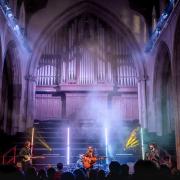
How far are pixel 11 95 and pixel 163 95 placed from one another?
279 inches

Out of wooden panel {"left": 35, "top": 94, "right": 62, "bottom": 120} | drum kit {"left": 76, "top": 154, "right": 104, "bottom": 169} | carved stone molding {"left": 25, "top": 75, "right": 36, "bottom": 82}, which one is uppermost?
carved stone molding {"left": 25, "top": 75, "right": 36, "bottom": 82}

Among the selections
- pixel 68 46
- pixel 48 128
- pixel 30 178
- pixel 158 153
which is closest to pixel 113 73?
pixel 68 46

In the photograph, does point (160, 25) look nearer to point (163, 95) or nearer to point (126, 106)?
point (163, 95)

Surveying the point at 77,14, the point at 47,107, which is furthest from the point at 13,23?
the point at 47,107

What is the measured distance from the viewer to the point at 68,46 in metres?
17.6

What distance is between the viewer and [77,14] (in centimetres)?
1662

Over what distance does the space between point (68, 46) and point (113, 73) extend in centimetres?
288

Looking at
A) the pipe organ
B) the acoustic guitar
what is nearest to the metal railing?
the acoustic guitar

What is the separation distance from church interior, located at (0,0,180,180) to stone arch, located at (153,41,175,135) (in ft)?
0.15

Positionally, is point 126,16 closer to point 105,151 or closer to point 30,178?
point 105,151

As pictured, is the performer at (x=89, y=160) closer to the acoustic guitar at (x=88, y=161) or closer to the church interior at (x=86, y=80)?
the acoustic guitar at (x=88, y=161)

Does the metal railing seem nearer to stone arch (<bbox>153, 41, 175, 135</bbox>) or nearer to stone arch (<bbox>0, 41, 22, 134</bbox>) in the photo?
stone arch (<bbox>0, 41, 22, 134</bbox>)

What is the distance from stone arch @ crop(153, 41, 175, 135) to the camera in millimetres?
14221

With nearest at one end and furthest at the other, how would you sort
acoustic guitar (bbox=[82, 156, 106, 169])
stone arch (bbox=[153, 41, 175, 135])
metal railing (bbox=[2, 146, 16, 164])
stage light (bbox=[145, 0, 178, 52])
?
1. acoustic guitar (bbox=[82, 156, 106, 169])
2. metal railing (bbox=[2, 146, 16, 164])
3. stage light (bbox=[145, 0, 178, 52])
4. stone arch (bbox=[153, 41, 175, 135])
